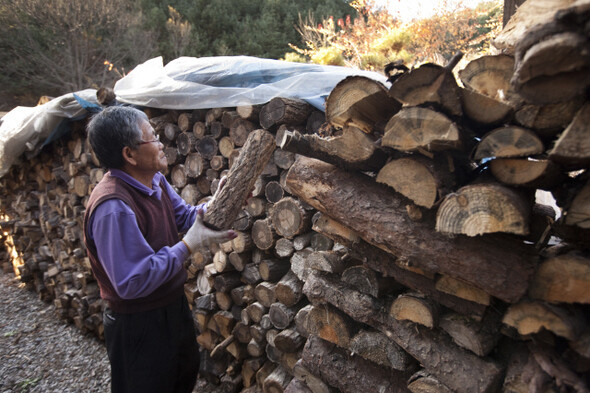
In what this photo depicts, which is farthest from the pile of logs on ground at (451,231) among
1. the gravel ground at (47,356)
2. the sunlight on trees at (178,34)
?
the sunlight on trees at (178,34)

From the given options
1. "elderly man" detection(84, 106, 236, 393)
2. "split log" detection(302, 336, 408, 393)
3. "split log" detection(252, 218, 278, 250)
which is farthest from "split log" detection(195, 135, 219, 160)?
"split log" detection(302, 336, 408, 393)

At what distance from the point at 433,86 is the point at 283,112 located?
4.44 feet

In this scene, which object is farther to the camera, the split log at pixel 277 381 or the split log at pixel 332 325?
the split log at pixel 277 381

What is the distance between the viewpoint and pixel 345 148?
133 centimetres

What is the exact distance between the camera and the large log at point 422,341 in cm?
119

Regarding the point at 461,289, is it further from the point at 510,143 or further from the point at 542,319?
the point at 510,143

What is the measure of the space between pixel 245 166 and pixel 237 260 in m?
1.09

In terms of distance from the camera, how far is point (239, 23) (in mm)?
13820

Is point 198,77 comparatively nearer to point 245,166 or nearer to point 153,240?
point 245,166

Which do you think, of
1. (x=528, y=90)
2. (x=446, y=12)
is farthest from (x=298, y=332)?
(x=446, y=12)

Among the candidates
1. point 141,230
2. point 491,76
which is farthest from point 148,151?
point 491,76

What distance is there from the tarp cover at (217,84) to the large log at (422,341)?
1.26 m

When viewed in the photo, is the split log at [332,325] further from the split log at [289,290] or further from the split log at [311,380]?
the split log at [289,290]

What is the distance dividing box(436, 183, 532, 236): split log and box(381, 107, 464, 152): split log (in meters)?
0.16
